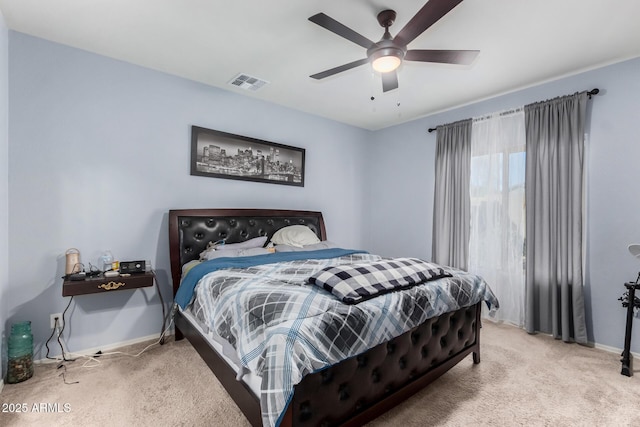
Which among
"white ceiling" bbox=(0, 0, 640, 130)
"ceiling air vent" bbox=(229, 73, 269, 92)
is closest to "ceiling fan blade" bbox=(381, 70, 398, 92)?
"white ceiling" bbox=(0, 0, 640, 130)

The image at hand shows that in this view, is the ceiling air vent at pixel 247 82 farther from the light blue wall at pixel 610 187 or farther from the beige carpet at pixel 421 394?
the beige carpet at pixel 421 394

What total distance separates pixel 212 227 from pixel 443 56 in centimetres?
271

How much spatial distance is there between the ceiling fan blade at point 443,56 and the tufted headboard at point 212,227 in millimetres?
2356

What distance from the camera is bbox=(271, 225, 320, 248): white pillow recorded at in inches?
140

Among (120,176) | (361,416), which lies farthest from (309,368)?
(120,176)

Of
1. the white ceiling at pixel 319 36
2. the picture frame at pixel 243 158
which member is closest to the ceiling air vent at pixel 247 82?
the white ceiling at pixel 319 36

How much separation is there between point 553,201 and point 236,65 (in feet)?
11.5

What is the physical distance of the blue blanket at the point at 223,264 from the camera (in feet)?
8.12

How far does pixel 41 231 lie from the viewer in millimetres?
2508

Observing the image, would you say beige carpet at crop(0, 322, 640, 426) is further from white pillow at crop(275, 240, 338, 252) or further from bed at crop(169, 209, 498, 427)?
white pillow at crop(275, 240, 338, 252)

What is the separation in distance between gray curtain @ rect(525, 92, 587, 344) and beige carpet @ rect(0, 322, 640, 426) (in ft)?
1.58

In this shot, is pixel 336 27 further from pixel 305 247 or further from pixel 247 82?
pixel 305 247

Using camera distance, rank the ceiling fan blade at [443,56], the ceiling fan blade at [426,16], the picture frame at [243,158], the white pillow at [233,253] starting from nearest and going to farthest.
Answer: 1. the ceiling fan blade at [426,16]
2. the ceiling fan blade at [443,56]
3. the white pillow at [233,253]
4. the picture frame at [243,158]

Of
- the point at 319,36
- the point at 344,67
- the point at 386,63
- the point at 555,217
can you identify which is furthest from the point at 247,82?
the point at 555,217
